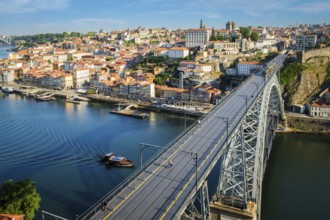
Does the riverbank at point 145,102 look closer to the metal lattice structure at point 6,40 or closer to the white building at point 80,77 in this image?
the white building at point 80,77

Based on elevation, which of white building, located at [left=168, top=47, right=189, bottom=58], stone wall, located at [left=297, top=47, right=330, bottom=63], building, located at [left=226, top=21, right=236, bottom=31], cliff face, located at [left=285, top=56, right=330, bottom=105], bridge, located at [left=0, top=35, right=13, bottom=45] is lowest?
cliff face, located at [left=285, top=56, right=330, bottom=105]

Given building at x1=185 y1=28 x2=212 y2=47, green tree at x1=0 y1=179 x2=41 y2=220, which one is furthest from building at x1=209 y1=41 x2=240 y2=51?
green tree at x1=0 y1=179 x2=41 y2=220

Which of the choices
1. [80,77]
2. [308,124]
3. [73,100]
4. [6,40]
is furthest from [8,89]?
[6,40]

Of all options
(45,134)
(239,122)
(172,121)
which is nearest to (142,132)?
(172,121)

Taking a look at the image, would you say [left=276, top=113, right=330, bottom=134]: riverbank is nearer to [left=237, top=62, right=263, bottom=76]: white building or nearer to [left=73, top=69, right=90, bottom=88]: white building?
[left=237, top=62, right=263, bottom=76]: white building

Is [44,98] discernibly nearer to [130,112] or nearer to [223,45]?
[130,112]

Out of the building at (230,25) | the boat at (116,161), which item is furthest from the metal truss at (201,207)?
the building at (230,25)
